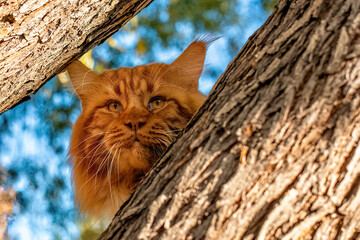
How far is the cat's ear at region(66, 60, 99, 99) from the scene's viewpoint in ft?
7.93

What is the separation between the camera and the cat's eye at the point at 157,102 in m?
2.23

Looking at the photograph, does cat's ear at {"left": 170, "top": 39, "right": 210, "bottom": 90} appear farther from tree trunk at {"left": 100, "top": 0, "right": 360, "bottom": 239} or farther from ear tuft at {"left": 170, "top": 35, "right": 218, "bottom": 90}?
tree trunk at {"left": 100, "top": 0, "right": 360, "bottom": 239}

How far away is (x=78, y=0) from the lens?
1.74 meters

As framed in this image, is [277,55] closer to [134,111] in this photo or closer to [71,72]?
[134,111]

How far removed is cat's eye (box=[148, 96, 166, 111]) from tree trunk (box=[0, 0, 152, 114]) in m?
0.48

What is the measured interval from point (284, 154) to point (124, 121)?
3.65 ft

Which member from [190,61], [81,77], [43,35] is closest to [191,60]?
[190,61]

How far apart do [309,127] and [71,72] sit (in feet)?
5.72

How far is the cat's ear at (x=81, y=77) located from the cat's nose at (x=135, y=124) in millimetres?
613

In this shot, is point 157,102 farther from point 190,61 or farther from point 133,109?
point 190,61

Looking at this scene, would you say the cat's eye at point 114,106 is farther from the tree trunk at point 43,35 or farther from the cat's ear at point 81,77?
the tree trunk at point 43,35

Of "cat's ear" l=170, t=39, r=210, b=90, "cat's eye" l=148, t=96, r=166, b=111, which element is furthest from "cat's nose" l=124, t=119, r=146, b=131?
"cat's ear" l=170, t=39, r=210, b=90

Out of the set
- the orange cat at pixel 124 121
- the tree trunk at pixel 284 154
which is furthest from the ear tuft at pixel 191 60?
the tree trunk at pixel 284 154

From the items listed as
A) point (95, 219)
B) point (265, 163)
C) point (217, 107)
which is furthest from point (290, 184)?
point (95, 219)
